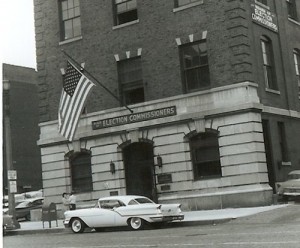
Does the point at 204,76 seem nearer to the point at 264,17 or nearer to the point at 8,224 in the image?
the point at 264,17

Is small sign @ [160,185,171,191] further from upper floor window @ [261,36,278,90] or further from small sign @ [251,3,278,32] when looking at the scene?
small sign @ [251,3,278,32]

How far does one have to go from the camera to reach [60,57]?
2756 cm

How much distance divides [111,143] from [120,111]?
65.4 inches

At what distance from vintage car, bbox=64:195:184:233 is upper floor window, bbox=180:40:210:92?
747cm

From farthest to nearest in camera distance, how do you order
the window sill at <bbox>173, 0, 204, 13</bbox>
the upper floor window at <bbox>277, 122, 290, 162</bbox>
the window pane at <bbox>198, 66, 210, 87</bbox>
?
the upper floor window at <bbox>277, 122, 290, 162</bbox>
the window sill at <bbox>173, 0, 204, 13</bbox>
the window pane at <bbox>198, 66, 210, 87</bbox>

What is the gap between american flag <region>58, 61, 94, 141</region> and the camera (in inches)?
867

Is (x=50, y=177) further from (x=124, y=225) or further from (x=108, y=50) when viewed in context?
(x=124, y=225)

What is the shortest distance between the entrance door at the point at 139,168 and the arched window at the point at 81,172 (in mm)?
2160

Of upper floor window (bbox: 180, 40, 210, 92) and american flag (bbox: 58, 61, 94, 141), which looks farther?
upper floor window (bbox: 180, 40, 210, 92)

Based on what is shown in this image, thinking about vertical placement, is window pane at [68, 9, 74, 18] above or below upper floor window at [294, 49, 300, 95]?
above

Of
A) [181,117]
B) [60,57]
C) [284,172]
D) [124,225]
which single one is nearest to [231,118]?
[181,117]

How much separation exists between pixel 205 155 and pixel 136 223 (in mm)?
6765

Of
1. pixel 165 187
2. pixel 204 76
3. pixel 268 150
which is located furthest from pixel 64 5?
pixel 268 150

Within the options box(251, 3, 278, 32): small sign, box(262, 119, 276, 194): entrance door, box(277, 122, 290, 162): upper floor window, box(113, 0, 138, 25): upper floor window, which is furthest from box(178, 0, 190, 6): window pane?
box(277, 122, 290, 162): upper floor window
